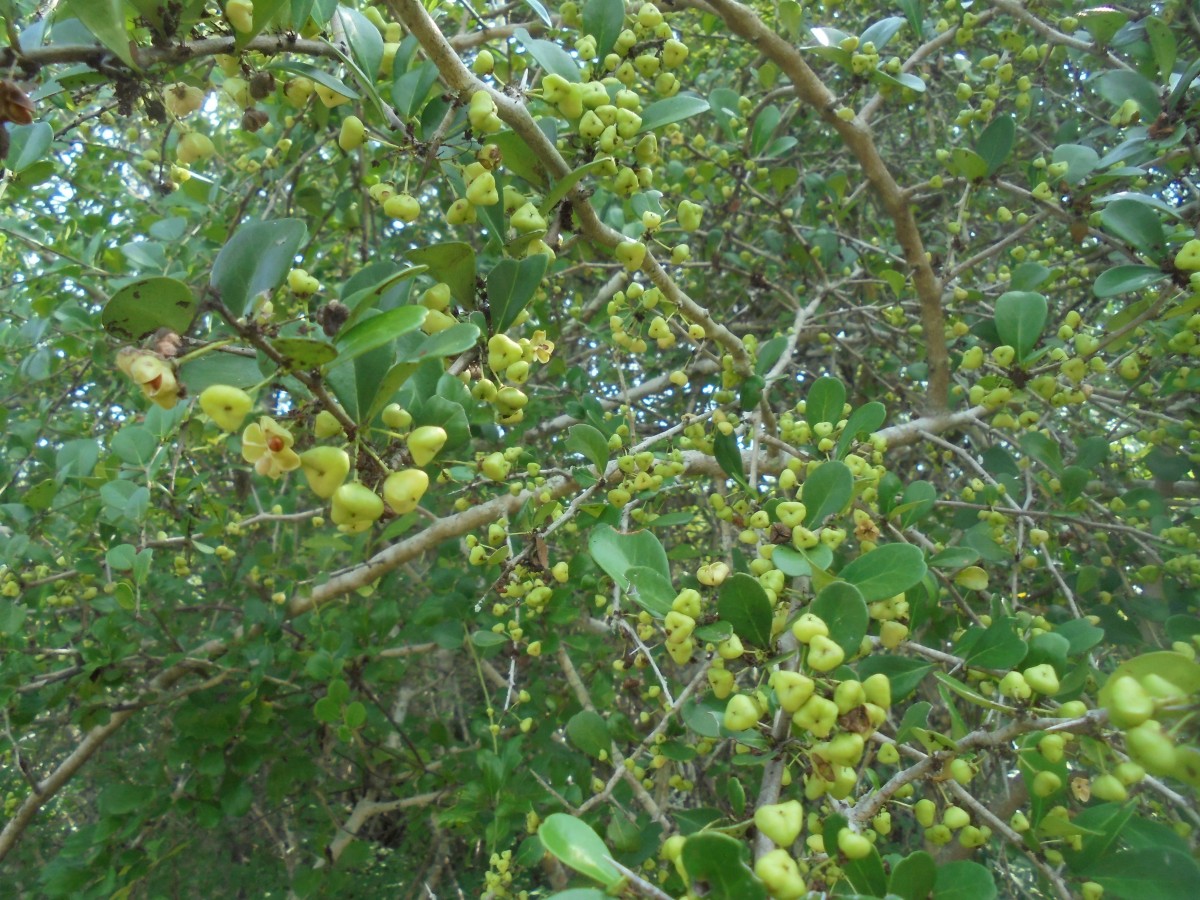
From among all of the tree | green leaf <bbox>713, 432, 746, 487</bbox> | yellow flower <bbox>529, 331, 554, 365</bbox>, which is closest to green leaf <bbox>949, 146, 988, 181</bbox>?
the tree

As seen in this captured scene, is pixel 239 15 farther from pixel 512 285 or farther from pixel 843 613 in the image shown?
pixel 843 613

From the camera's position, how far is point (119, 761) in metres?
3.54

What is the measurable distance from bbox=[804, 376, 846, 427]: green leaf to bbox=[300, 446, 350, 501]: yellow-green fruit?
1.09 m

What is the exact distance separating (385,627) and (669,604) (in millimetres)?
1716

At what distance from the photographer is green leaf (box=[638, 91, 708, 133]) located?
4.75 ft

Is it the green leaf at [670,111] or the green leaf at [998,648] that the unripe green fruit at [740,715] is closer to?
the green leaf at [998,648]

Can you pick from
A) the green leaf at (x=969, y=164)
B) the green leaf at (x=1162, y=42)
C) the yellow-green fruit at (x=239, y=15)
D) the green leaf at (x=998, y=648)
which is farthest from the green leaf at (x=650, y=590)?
the green leaf at (x=1162, y=42)

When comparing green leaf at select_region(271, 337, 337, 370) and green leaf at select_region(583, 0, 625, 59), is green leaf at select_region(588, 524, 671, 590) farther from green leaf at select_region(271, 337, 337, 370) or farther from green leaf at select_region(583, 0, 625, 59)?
green leaf at select_region(583, 0, 625, 59)

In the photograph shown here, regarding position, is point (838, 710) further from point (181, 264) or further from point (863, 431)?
point (181, 264)

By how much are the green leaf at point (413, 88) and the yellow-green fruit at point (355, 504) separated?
740mm

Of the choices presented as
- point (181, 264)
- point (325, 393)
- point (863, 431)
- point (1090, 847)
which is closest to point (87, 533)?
point (181, 264)

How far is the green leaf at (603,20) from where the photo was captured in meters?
1.53

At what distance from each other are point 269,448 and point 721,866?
0.68 meters

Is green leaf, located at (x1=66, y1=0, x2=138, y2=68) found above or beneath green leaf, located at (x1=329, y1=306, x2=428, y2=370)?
above
